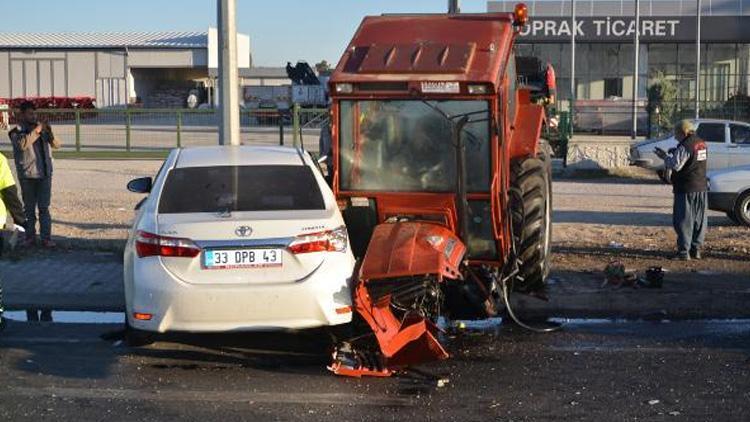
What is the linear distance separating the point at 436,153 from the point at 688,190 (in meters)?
4.35

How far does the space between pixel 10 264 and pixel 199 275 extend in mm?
5314

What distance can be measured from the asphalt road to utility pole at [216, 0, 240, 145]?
3.18 meters

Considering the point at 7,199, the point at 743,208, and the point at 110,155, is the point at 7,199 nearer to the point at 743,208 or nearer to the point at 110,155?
the point at 743,208

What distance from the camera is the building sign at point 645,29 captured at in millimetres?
47531

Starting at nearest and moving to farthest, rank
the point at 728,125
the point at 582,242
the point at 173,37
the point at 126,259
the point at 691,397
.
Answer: the point at 691,397 → the point at 126,259 → the point at 582,242 → the point at 728,125 → the point at 173,37

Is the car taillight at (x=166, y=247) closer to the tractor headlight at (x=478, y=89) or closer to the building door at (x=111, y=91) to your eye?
the tractor headlight at (x=478, y=89)

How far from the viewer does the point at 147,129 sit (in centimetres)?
3161

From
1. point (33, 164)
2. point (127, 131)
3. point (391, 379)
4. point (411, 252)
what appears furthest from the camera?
point (127, 131)

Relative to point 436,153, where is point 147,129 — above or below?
above

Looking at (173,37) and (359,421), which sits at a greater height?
(173,37)

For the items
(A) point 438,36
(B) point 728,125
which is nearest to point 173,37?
(B) point 728,125

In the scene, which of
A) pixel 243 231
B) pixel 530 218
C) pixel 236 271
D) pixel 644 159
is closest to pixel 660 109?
pixel 644 159

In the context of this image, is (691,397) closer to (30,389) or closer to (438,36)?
(438,36)

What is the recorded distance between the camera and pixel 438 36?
877 centimetres
